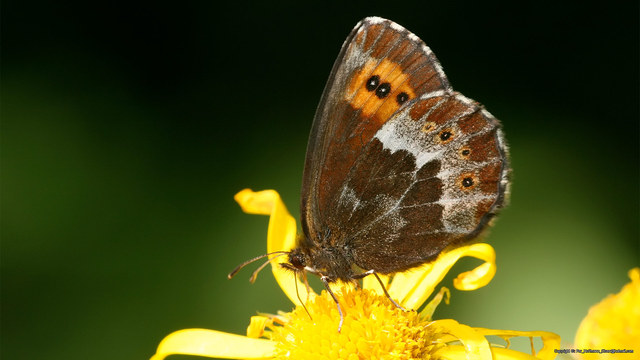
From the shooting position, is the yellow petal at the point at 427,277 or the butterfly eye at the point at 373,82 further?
the butterfly eye at the point at 373,82

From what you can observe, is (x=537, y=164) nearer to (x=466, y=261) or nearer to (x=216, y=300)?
(x=466, y=261)

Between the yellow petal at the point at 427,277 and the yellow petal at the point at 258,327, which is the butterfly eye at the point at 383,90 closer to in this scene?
the yellow petal at the point at 427,277

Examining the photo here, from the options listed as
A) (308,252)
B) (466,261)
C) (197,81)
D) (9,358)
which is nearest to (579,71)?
(466,261)

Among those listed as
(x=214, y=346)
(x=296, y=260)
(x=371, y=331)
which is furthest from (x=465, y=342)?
(x=214, y=346)

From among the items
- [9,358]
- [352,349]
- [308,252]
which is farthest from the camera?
[9,358]

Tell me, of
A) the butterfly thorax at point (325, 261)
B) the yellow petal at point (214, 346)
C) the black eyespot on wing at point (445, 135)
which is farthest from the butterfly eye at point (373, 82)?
the yellow petal at point (214, 346)

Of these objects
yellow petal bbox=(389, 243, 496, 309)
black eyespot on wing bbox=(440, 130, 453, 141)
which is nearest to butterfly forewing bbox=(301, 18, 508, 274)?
black eyespot on wing bbox=(440, 130, 453, 141)

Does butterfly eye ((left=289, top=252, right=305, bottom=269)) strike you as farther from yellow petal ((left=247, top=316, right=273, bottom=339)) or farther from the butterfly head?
yellow petal ((left=247, top=316, right=273, bottom=339))
